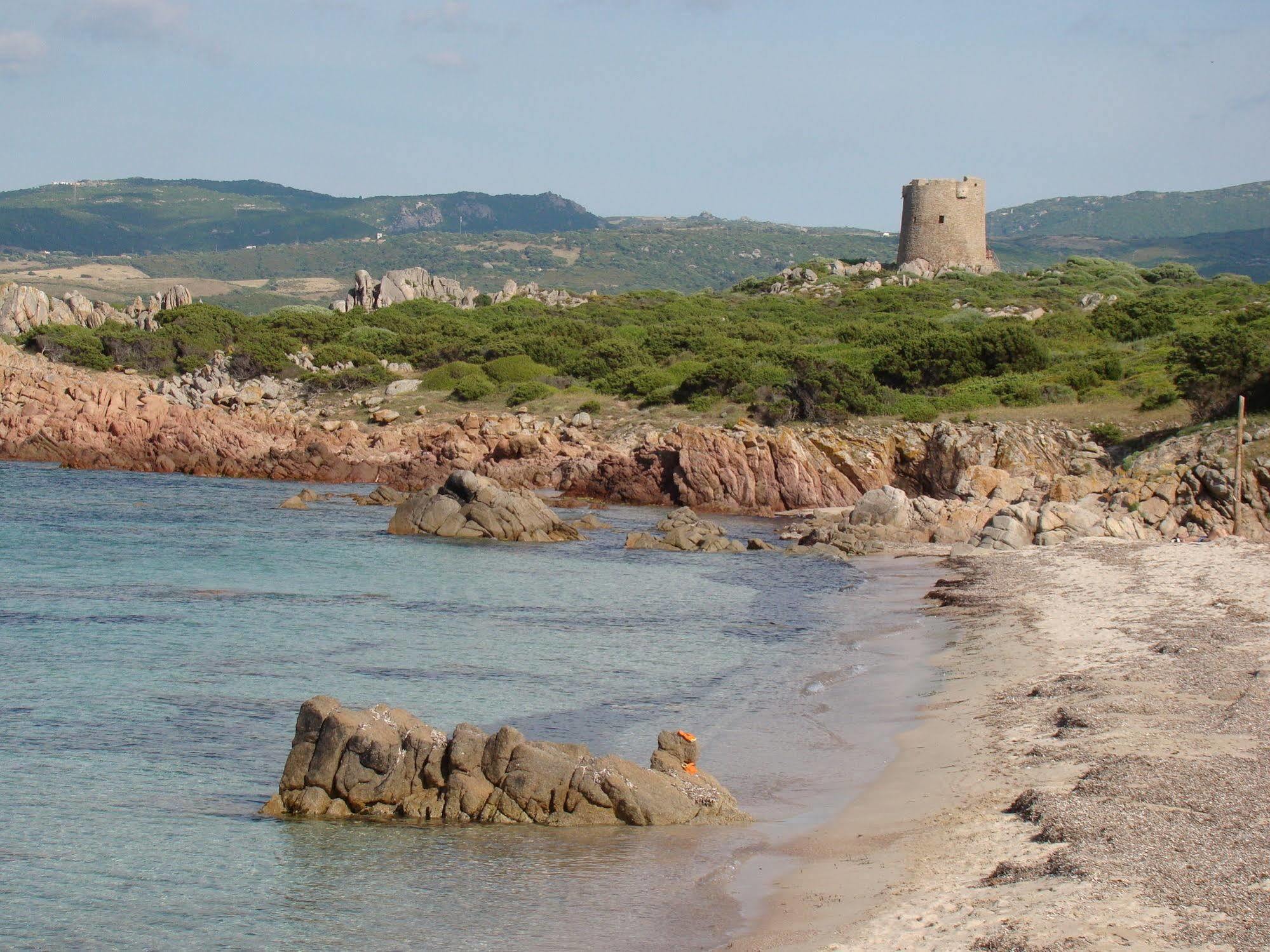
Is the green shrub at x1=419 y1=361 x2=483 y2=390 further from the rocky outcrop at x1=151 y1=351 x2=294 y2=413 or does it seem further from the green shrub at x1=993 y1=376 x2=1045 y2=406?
the green shrub at x1=993 y1=376 x2=1045 y2=406

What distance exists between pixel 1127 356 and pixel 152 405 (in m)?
29.9

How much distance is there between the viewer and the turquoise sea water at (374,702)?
7.34 meters

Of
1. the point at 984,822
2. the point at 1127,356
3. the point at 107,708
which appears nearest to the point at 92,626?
the point at 107,708

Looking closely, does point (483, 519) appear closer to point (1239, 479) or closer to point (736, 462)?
point (736, 462)

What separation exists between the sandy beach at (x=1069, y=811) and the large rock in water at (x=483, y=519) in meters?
12.5

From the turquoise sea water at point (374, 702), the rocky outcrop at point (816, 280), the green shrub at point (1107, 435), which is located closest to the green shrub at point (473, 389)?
the turquoise sea water at point (374, 702)

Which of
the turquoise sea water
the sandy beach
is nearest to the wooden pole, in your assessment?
the turquoise sea water

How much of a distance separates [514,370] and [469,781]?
3848 centimetres

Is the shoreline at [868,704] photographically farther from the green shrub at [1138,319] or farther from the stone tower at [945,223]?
the stone tower at [945,223]

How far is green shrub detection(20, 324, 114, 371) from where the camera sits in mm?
46875

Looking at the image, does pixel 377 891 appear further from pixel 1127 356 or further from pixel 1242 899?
pixel 1127 356

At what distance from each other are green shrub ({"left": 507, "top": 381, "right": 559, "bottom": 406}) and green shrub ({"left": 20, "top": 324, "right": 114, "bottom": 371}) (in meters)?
15.1

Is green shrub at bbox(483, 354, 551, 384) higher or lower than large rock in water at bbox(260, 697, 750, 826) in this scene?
higher

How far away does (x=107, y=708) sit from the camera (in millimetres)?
12055
